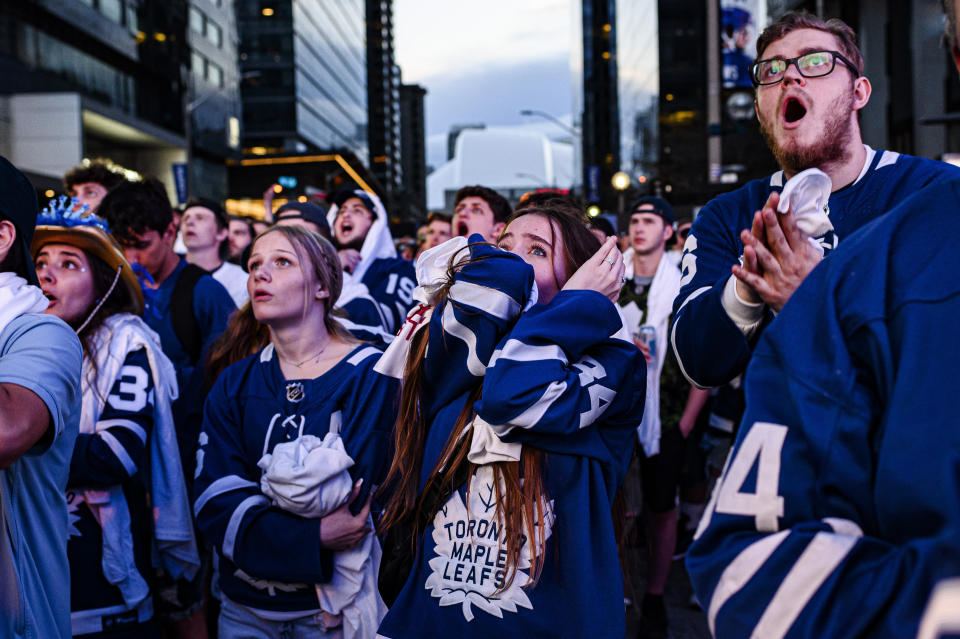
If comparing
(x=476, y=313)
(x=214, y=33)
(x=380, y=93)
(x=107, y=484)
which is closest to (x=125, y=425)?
(x=107, y=484)

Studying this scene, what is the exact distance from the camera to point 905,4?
1040 inches

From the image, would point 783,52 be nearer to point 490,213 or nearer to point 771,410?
point 771,410

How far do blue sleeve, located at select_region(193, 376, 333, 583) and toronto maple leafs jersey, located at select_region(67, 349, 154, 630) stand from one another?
32 centimetres

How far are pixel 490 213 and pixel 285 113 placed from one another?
187 ft

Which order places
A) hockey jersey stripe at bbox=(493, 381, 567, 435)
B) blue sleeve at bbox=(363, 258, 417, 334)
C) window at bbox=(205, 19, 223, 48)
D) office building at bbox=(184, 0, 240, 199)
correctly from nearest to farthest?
hockey jersey stripe at bbox=(493, 381, 567, 435) → blue sleeve at bbox=(363, 258, 417, 334) → office building at bbox=(184, 0, 240, 199) → window at bbox=(205, 19, 223, 48)

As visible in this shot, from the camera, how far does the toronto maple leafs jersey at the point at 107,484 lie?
319 cm

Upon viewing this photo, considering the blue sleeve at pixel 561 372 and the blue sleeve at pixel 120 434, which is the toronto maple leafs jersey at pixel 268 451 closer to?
the blue sleeve at pixel 120 434

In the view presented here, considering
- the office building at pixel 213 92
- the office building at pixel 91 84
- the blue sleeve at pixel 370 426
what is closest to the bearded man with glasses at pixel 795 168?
the blue sleeve at pixel 370 426

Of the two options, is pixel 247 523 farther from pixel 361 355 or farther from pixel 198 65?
pixel 198 65

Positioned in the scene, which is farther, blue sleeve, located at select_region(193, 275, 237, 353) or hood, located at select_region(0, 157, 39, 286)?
blue sleeve, located at select_region(193, 275, 237, 353)

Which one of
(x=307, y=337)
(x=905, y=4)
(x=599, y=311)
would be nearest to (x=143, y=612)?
(x=307, y=337)

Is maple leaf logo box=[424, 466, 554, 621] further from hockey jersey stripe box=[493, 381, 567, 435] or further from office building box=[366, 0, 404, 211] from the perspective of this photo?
office building box=[366, 0, 404, 211]

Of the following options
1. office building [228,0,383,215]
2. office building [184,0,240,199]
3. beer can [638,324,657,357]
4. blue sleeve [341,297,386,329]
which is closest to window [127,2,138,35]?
office building [184,0,240,199]

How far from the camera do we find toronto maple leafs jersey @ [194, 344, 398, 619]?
301cm
